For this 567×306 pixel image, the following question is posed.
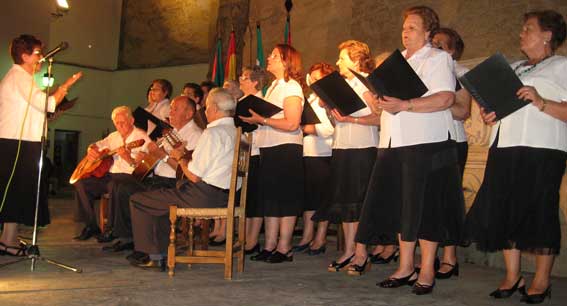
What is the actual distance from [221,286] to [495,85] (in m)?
1.98

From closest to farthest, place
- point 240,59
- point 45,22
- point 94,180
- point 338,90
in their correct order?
point 338,90
point 94,180
point 240,59
point 45,22

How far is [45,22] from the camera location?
520 inches

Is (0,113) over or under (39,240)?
over

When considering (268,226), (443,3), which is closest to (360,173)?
(268,226)

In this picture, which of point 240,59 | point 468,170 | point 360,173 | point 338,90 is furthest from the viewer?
point 240,59

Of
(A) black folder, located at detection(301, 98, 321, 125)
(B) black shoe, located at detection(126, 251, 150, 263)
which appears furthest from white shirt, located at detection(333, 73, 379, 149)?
(B) black shoe, located at detection(126, 251, 150, 263)

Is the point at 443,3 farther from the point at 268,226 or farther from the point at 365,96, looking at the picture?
the point at 268,226

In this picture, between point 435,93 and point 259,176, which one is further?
point 259,176

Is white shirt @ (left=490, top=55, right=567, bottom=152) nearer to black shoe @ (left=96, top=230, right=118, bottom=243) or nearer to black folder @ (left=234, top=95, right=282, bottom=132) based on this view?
black folder @ (left=234, top=95, right=282, bottom=132)

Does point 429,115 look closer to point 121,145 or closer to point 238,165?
point 238,165

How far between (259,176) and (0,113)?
6.86 ft

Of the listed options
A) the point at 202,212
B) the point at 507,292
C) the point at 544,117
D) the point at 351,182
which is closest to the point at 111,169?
the point at 202,212

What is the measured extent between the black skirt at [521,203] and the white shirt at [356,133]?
1200 millimetres

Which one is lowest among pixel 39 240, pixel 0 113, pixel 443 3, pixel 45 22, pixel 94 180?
pixel 39 240
